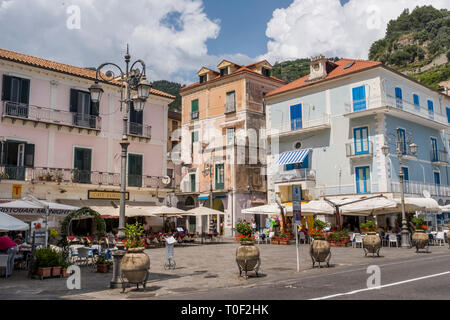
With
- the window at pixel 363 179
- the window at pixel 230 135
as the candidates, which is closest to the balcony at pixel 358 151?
the window at pixel 363 179

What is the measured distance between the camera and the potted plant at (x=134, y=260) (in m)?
9.70

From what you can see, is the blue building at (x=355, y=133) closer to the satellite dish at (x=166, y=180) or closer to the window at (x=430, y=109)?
the window at (x=430, y=109)

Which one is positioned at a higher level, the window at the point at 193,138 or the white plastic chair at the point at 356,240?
the window at the point at 193,138

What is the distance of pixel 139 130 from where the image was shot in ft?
93.2

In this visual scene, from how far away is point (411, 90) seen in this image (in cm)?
3216

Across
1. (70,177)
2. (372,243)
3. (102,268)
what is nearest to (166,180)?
(70,177)

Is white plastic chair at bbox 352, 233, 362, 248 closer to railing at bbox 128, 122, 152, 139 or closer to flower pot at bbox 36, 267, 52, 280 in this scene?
railing at bbox 128, 122, 152, 139

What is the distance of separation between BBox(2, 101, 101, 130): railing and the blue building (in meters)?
15.2

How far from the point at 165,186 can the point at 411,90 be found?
66.3 ft

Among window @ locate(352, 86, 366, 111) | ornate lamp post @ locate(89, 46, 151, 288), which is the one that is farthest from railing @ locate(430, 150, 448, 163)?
ornate lamp post @ locate(89, 46, 151, 288)

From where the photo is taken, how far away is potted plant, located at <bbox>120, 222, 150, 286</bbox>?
9.70 metres
